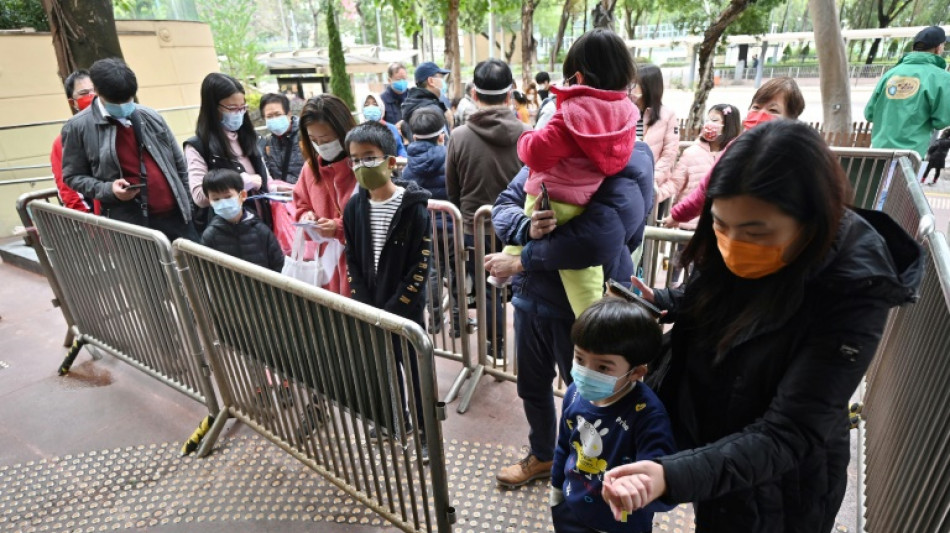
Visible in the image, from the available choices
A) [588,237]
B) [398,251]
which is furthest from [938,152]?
[398,251]

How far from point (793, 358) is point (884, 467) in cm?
138

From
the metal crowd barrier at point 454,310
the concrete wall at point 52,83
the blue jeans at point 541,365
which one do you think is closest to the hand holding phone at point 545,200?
the blue jeans at point 541,365

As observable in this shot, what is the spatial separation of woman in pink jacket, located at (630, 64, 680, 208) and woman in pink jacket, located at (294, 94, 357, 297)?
2445 millimetres

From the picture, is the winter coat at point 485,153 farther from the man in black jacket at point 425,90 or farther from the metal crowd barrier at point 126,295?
the man in black jacket at point 425,90

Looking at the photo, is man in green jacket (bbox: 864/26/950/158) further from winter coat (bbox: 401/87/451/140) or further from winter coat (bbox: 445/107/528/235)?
winter coat (bbox: 401/87/451/140)

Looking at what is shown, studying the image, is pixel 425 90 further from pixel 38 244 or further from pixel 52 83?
pixel 52 83

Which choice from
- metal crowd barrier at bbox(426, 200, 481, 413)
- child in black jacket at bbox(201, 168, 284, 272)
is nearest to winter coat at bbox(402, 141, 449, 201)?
metal crowd barrier at bbox(426, 200, 481, 413)

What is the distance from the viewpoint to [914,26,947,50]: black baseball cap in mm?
5277

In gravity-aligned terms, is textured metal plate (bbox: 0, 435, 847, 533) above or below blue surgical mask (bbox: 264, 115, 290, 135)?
below

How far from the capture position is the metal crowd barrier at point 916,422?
5.27 ft

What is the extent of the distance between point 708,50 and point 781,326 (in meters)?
7.93

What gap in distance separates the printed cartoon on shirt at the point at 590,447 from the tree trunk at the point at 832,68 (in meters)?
8.09

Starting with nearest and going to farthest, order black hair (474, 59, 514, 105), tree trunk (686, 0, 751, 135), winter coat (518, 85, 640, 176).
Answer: winter coat (518, 85, 640, 176)
black hair (474, 59, 514, 105)
tree trunk (686, 0, 751, 135)

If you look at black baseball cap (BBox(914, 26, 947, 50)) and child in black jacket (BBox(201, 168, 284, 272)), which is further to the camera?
black baseball cap (BBox(914, 26, 947, 50))
